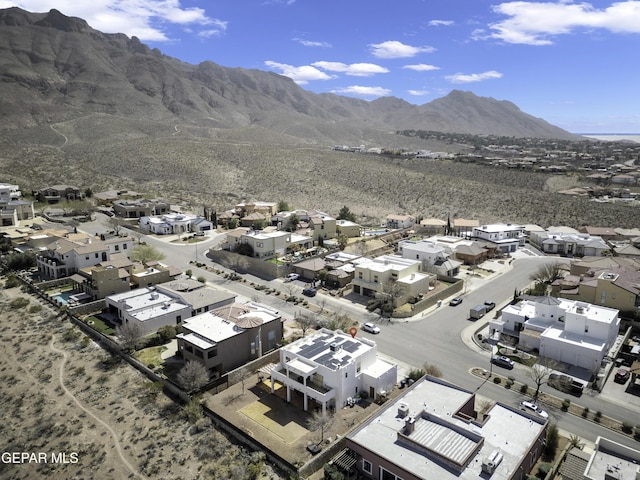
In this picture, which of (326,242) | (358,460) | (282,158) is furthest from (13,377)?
(282,158)

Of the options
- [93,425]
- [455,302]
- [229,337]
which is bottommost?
[93,425]

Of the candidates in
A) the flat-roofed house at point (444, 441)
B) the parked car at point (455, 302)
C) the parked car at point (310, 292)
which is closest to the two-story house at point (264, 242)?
the parked car at point (310, 292)

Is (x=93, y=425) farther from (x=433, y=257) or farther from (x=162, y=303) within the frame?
(x=433, y=257)

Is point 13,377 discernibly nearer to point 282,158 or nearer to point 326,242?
point 326,242

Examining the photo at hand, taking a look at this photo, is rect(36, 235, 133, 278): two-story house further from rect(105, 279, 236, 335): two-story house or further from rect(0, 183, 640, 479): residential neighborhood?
rect(105, 279, 236, 335): two-story house

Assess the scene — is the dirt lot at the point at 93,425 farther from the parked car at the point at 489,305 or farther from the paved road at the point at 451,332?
the parked car at the point at 489,305

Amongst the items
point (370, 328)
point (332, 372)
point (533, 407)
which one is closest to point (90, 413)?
point (332, 372)
